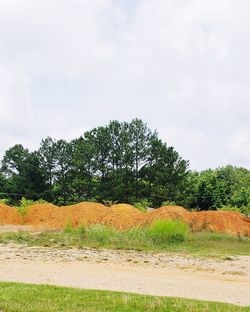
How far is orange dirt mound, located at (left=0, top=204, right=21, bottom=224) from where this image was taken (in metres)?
37.3

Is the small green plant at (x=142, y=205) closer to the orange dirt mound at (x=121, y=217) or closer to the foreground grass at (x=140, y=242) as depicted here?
the orange dirt mound at (x=121, y=217)

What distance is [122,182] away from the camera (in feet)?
171

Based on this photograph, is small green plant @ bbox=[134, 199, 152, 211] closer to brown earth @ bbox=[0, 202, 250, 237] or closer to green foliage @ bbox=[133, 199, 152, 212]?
green foliage @ bbox=[133, 199, 152, 212]

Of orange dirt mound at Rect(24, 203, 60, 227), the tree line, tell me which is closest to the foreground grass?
orange dirt mound at Rect(24, 203, 60, 227)

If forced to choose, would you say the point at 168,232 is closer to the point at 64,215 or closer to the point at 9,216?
the point at 64,215

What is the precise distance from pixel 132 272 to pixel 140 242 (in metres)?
7.91

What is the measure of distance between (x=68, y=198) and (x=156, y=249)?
37152mm

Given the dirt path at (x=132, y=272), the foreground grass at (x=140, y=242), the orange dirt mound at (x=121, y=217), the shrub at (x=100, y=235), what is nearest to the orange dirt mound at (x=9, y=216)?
the orange dirt mound at (x=121, y=217)

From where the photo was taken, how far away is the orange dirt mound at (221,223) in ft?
93.5

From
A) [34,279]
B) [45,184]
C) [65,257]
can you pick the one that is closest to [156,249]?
[65,257]

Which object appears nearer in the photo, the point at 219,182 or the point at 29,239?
the point at 29,239

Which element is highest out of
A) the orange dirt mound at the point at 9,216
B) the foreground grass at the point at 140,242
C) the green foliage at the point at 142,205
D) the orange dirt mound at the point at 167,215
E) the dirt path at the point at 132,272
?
the green foliage at the point at 142,205

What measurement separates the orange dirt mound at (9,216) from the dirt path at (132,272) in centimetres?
1953

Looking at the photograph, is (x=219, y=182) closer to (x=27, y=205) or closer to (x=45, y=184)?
(x=45, y=184)
